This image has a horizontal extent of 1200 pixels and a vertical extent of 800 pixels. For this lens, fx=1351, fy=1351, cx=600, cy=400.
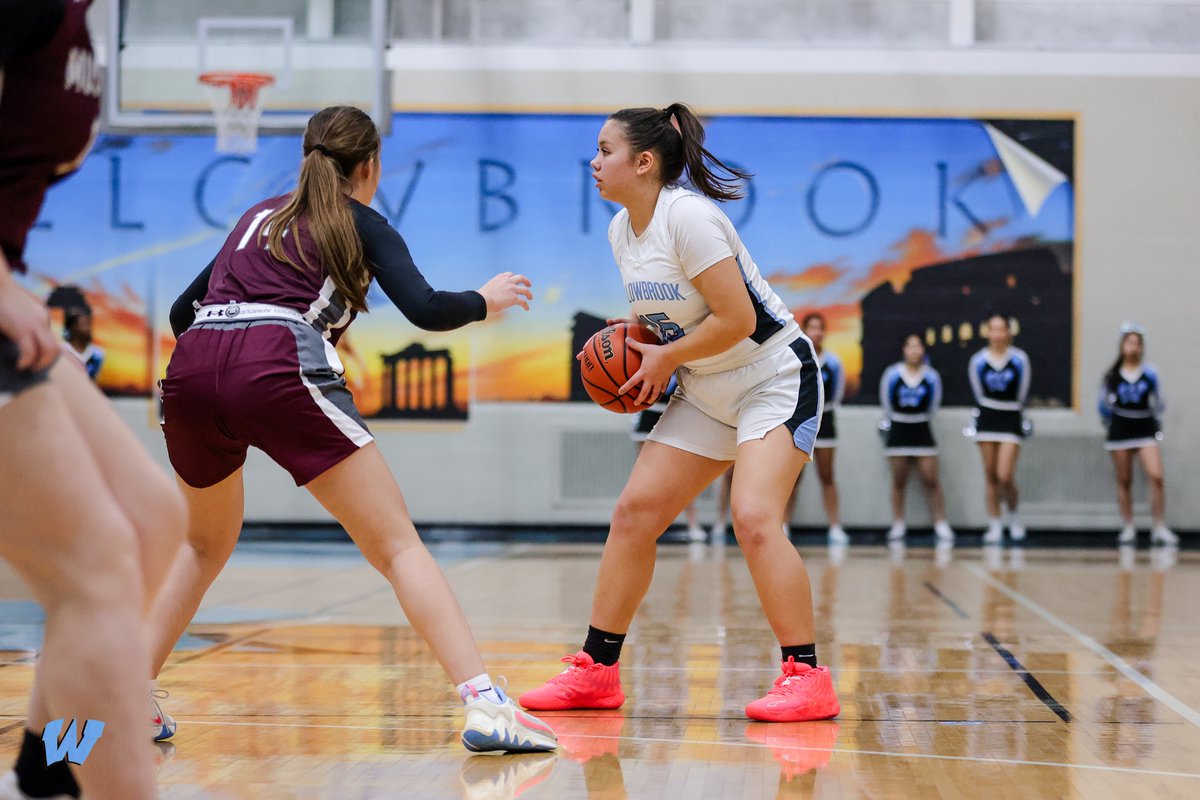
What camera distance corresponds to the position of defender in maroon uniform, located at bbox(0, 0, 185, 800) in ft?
5.58

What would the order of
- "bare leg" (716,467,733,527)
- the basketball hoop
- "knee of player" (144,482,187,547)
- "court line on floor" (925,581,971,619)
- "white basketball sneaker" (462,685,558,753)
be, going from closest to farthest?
1. "knee of player" (144,482,187,547)
2. "white basketball sneaker" (462,685,558,753)
3. "court line on floor" (925,581,971,619)
4. the basketball hoop
5. "bare leg" (716,467,733,527)

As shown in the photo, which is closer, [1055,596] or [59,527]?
[59,527]

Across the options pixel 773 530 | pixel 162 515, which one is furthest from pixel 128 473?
pixel 773 530

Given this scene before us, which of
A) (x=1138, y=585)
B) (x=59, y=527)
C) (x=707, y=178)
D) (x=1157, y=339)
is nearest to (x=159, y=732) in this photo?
(x=59, y=527)

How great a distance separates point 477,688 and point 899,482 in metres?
8.54

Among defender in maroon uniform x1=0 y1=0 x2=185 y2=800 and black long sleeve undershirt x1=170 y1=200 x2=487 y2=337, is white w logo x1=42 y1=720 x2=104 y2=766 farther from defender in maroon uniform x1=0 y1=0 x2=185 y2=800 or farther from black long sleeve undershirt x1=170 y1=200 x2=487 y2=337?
black long sleeve undershirt x1=170 y1=200 x2=487 y2=337

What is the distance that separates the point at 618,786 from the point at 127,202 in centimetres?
991

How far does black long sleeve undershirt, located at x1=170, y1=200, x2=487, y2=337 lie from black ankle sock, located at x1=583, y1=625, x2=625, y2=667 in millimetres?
1075

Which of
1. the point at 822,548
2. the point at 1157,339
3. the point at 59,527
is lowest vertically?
the point at 822,548

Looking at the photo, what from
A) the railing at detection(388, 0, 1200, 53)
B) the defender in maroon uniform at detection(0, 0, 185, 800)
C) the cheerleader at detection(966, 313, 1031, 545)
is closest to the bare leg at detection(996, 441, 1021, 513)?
the cheerleader at detection(966, 313, 1031, 545)

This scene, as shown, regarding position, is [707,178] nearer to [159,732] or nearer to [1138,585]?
[159,732]

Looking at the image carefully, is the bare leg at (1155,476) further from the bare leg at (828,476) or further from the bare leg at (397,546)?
the bare leg at (397,546)

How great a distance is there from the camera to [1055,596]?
6836 mm

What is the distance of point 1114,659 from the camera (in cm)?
463
